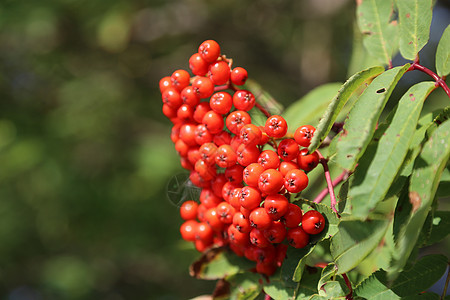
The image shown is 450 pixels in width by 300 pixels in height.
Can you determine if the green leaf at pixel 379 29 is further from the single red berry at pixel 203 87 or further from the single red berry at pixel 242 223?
the single red berry at pixel 242 223

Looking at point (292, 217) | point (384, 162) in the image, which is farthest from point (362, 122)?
point (292, 217)

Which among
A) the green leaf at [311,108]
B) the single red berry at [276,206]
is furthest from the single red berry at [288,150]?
the green leaf at [311,108]

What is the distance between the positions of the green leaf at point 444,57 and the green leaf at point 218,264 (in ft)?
→ 2.89

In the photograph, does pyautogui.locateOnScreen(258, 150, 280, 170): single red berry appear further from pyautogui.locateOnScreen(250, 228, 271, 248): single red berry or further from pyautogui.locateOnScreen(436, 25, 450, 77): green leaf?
pyautogui.locateOnScreen(436, 25, 450, 77): green leaf

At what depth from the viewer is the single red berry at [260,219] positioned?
1253mm

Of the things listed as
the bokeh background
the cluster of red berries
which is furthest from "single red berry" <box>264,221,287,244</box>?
the bokeh background

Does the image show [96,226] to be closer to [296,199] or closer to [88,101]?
[88,101]

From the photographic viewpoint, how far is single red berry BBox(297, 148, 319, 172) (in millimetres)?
1305

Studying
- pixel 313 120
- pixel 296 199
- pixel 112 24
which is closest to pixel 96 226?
pixel 112 24

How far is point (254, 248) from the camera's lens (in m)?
1.46

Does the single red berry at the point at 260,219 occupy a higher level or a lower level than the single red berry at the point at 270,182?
lower

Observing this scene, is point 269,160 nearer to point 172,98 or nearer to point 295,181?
point 295,181

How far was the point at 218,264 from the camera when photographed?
162cm

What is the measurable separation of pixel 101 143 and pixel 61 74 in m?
0.96
